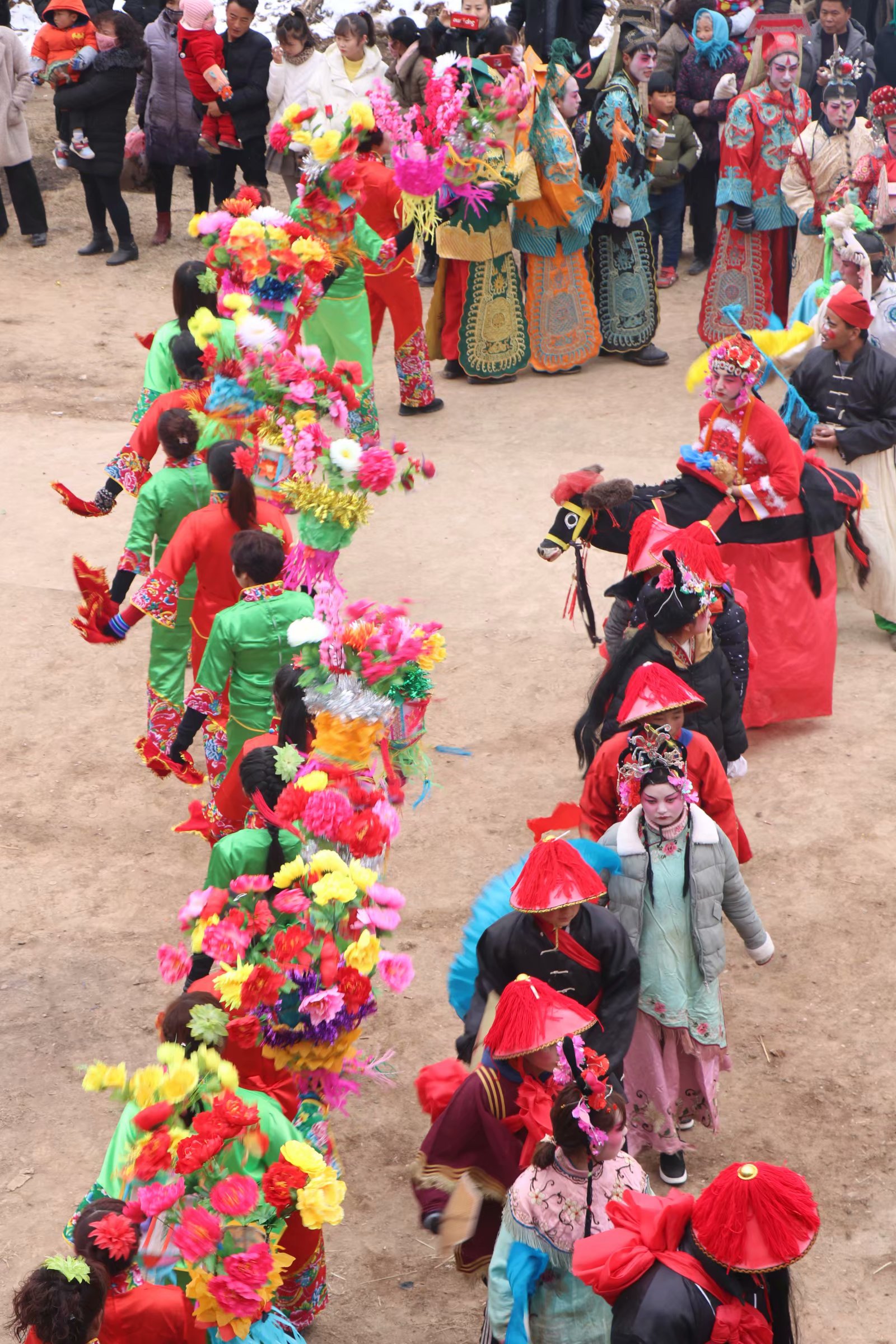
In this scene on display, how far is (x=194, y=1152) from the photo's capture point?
3.02 meters

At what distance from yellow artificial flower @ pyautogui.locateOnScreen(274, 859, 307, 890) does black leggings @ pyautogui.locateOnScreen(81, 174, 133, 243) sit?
1025cm

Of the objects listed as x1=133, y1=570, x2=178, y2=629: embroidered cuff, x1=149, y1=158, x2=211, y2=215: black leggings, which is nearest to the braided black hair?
x1=133, y1=570, x2=178, y2=629: embroidered cuff

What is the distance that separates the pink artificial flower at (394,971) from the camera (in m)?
3.67

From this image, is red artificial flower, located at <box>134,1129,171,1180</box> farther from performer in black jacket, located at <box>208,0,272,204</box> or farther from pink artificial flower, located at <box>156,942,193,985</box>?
performer in black jacket, located at <box>208,0,272,204</box>

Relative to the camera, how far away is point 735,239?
1080 centimetres

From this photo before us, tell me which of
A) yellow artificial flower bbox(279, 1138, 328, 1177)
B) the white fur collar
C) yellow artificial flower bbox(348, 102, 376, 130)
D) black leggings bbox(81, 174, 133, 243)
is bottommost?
black leggings bbox(81, 174, 133, 243)

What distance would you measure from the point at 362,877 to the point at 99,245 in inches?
427

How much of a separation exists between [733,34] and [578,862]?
11.4 meters

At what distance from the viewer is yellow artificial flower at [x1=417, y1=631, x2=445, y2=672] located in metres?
4.60

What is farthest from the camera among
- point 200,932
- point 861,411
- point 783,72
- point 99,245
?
point 99,245

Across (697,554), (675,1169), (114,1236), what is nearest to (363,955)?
(114,1236)

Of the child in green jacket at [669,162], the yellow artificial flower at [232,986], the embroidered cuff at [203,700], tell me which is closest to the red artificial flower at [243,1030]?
the yellow artificial flower at [232,986]

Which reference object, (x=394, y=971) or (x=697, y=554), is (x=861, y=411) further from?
(x=394, y=971)

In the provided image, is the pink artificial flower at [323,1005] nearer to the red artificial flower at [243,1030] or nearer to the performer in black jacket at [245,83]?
the red artificial flower at [243,1030]
